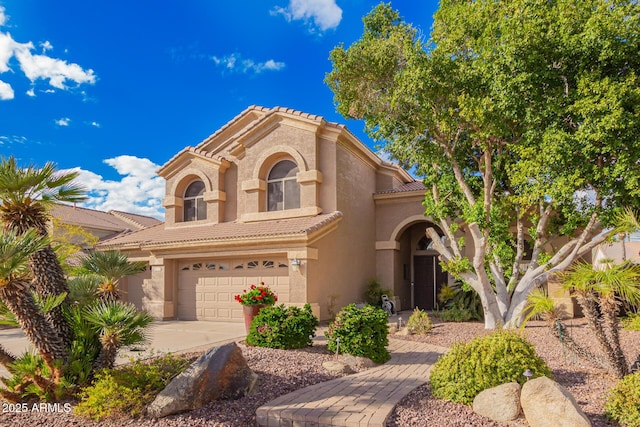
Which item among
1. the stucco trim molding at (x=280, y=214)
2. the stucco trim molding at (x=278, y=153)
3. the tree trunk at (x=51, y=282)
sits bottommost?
the tree trunk at (x=51, y=282)

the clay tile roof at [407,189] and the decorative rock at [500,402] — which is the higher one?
the clay tile roof at [407,189]

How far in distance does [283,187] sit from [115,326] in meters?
11.8

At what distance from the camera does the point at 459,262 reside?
13086 mm

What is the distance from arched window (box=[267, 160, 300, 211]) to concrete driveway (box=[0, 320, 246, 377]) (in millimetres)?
4795

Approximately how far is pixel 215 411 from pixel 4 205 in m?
3.98

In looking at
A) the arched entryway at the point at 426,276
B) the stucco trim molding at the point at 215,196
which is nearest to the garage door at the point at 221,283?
the stucco trim molding at the point at 215,196

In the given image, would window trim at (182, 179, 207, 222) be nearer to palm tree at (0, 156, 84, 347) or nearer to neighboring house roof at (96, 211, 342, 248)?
neighboring house roof at (96, 211, 342, 248)

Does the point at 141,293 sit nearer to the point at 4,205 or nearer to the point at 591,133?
the point at 4,205

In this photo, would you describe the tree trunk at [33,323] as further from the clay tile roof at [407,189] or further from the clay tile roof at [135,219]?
the clay tile roof at [135,219]

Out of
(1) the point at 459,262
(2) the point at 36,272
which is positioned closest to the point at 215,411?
(2) the point at 36,272

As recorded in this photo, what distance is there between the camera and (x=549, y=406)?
492 centimetres

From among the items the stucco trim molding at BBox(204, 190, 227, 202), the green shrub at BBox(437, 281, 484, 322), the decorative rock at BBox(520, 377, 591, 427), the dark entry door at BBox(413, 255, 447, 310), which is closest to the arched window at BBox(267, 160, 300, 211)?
the stucco trim molding at BBox(204, 190, 227, 202)

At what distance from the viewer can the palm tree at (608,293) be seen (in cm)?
598

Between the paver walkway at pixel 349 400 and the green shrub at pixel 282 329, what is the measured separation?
183cm
